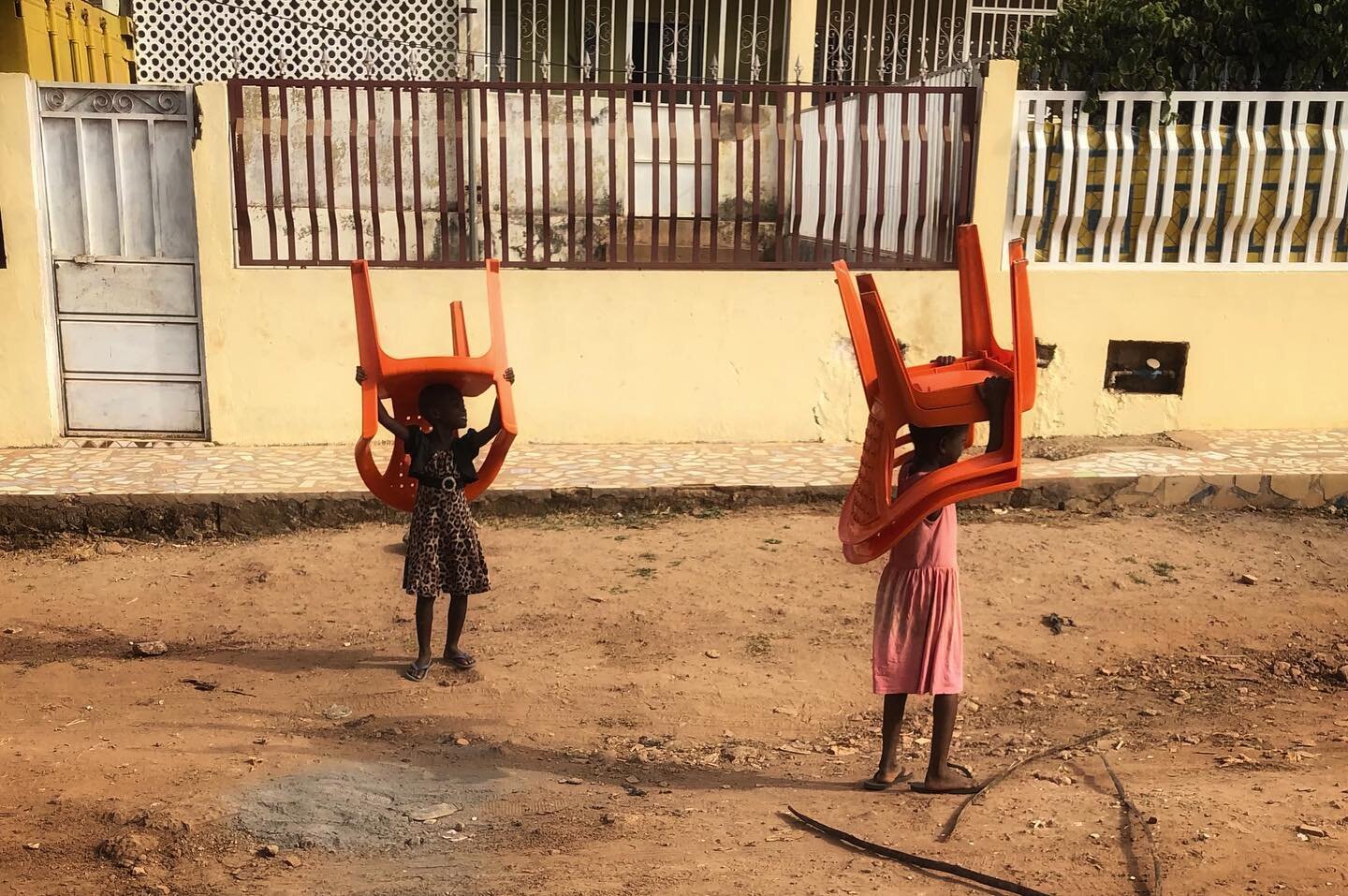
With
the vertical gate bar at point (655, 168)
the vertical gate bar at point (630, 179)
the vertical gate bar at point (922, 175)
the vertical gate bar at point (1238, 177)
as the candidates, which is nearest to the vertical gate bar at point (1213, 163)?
the vertical gate bar at point (1238, 177)

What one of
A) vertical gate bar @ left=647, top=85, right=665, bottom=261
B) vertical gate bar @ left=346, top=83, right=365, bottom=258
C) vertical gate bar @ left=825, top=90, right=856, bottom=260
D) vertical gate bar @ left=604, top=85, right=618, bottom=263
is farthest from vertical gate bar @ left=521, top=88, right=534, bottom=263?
vertical gate bar @ left=825, top=90, right=856, bottom=260

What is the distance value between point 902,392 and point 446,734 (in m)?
2.16

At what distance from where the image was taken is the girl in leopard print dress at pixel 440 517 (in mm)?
4730

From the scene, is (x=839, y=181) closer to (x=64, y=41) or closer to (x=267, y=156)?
(x=267, y=156)

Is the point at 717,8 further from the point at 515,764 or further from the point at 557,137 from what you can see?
the point at 515,764

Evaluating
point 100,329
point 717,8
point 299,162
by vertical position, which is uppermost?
point 717,8

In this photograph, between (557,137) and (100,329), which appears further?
(557,137)

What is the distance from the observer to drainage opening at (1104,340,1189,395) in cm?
829

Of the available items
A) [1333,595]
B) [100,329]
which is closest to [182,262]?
[100,329]

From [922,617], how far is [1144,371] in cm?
533

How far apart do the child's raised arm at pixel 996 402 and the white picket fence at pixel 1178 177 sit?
5.16m

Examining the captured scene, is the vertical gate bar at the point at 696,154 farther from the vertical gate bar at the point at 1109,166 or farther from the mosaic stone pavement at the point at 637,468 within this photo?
the vertical gate bar at the point at 1109,166

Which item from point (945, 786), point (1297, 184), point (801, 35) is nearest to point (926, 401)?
point (945, 786)

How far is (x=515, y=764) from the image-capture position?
13.6 feet
